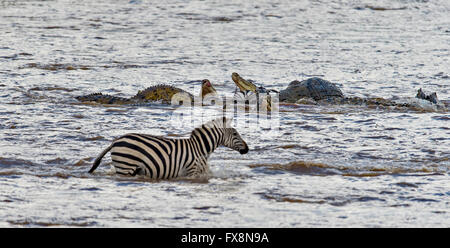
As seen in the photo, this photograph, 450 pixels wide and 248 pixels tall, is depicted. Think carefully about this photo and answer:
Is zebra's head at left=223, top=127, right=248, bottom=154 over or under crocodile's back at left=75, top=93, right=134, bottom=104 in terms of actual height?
over

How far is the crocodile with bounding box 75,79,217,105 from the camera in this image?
13.5m

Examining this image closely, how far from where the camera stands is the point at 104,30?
21938 millimetres

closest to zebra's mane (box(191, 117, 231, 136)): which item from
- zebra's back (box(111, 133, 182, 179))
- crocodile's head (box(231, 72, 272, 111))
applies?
zebra's back (box(111, 133, 182, 179))

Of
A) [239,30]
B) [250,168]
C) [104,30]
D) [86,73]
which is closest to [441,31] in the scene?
[239,30]

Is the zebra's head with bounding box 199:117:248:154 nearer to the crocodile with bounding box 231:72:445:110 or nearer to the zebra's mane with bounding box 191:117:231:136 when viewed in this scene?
the zebra's mane with bounding box 191:117:231:136

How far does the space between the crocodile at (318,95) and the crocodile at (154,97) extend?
0.57 meters

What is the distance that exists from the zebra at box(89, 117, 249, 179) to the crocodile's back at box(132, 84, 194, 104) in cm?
487

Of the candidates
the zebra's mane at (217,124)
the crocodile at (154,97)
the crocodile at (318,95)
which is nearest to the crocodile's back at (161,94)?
the crocodile at (154,97)

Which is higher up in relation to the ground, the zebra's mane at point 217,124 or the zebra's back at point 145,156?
the zebra's mane at point 217,124

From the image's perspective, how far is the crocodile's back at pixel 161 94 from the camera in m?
13.6

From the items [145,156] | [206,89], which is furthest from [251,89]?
[145,156]

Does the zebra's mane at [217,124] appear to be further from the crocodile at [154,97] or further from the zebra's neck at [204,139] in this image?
the crocodile at [154,97]

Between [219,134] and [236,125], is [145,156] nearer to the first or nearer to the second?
[219,134]

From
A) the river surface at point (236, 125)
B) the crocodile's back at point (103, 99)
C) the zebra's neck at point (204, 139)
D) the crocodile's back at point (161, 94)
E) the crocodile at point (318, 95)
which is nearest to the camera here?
the river surface at point (236, 125)
